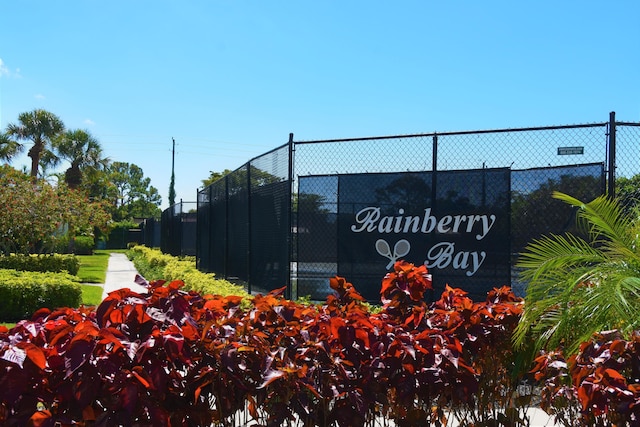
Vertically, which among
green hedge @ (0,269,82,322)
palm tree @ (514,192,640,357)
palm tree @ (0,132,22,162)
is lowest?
green hedge @ (0,269,82,322)

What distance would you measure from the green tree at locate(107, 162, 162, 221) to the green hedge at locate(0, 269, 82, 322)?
282ft

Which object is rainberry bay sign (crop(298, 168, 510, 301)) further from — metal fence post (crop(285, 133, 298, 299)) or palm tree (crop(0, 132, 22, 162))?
palm tree (crop(0, 132, 22, 162))

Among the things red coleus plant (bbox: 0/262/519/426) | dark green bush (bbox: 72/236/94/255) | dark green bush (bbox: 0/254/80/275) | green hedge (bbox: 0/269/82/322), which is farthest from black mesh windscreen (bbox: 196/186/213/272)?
dark green bush (bbox: 72/236/94/255)

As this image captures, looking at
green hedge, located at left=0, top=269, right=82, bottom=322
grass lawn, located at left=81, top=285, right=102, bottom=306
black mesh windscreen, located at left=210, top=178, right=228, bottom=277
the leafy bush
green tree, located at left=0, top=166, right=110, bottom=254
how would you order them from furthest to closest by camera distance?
green tree, located at left=0, top=166, right=110, bottom=254 → black mesh windscreen, located at left=210, top=178, right=228, bottom=277 → grass lawn, located at left=81, top=285, right=102, bottom=306 → green hedge, located at left=0, top=269, right=82, bottom=322 → the leafy bush

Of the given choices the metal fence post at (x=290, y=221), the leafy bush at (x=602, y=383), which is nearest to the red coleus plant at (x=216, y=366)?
the leafy bush at (x=602, y=383)

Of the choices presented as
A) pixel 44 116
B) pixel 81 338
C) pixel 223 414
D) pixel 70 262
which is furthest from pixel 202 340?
pixel 44 116

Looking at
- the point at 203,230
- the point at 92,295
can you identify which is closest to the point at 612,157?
the point at 92,295

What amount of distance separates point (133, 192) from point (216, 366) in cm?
12046

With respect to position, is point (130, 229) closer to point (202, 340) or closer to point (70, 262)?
point (70, 262)

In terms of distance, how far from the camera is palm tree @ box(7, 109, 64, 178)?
129ft

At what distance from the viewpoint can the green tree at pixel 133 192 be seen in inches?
3939

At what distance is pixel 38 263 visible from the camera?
17891 millimetres

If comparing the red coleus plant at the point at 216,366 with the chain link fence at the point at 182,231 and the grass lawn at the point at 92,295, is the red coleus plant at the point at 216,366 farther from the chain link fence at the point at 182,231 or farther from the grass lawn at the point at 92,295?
the chain link fence at the point at 182,231

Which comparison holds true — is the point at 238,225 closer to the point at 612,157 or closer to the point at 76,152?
the point at 612,157
